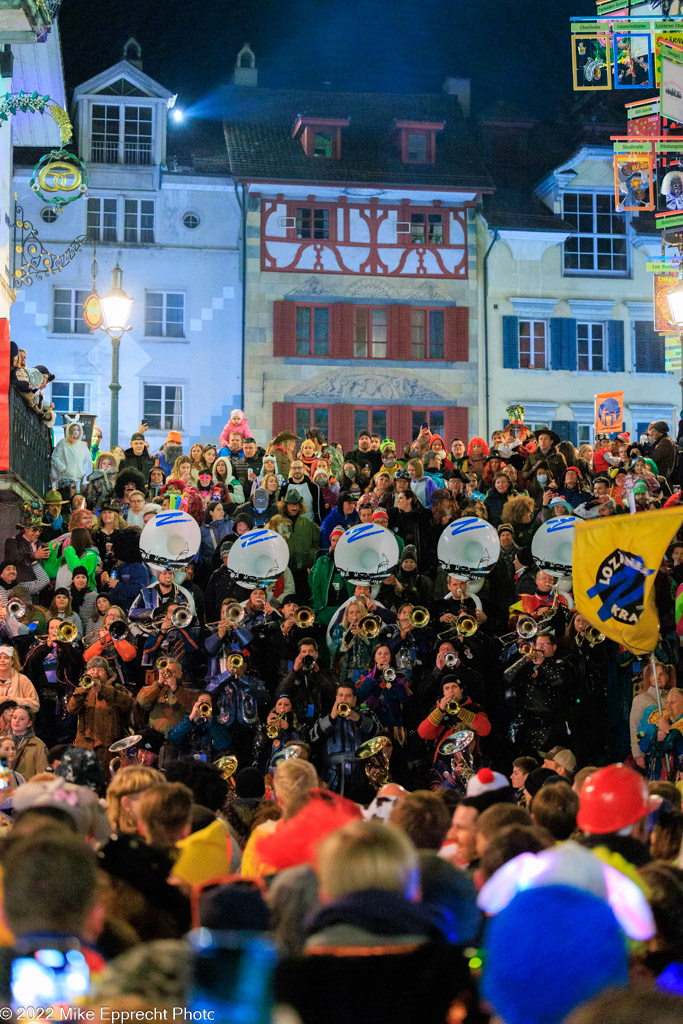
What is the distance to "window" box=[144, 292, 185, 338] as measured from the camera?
1326 inches

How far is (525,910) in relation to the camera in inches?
135

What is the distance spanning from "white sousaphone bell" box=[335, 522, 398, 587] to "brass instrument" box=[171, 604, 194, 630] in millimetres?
1821

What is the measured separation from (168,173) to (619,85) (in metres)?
14.8

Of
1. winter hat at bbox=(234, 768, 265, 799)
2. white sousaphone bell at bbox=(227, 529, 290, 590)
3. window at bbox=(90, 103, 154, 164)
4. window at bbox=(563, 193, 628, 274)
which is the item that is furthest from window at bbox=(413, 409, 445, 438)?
winter hat at bbox=(234, 768, 265, 799)

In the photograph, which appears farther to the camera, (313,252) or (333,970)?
(313,252)

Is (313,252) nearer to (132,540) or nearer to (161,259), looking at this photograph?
(161,259)

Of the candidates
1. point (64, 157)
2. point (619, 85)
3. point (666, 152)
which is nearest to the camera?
point (64, 157)

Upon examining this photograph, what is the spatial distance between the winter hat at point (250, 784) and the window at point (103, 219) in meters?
25.5

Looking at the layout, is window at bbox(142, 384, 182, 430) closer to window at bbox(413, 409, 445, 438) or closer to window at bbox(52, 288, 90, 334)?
window at bbox(52, 288, 90, 334)

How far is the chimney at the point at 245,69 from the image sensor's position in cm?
3750

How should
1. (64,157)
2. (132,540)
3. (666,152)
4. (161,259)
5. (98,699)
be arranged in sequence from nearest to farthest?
(98,699) → (132,540) → (64,157) → (666,152) → (161,259)

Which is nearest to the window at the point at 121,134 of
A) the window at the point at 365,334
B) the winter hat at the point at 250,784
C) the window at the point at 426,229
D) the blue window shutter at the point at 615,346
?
the window at the point at 365,334

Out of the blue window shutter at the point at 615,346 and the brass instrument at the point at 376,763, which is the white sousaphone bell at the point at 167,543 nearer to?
the brass instrument at the point at 376,763

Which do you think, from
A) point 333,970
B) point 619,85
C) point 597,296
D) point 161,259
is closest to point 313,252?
point 161,259
